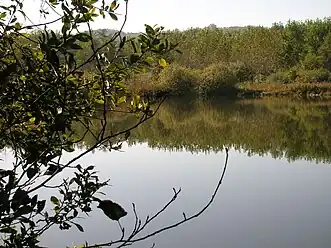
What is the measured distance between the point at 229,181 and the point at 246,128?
6227 millimetres

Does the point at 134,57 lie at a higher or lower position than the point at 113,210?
higher

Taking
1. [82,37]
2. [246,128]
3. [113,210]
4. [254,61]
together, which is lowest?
[246,128]

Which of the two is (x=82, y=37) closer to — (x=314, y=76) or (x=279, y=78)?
(x=314, y=76)

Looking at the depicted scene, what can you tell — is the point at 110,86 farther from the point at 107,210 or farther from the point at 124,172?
the point at 124,172

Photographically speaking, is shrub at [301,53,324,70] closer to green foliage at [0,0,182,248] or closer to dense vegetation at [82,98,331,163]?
dense vegetation at [82,98,331,163]

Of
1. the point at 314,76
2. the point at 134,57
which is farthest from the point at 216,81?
the point at 134,57

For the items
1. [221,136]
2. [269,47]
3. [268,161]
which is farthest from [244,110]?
[269,47]

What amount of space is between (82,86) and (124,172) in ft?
23.7

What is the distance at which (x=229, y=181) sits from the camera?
24.3ft

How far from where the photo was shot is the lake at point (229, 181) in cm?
522

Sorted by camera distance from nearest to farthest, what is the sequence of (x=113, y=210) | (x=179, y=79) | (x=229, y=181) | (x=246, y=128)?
(x=113, y=210), (x=229, y=181), (x=246, y=128), (x=179, y=79)

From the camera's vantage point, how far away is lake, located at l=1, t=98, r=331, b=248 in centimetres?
522

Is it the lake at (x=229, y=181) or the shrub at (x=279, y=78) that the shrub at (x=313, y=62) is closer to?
the shrub at (x=279, y=78)

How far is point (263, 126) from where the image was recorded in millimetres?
13445
